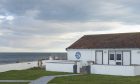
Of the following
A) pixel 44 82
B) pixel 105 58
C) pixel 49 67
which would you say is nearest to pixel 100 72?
pixel 105 58

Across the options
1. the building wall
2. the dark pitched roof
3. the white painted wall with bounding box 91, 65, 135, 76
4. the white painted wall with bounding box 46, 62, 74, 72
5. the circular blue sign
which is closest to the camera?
the white painted wall with bounding box 91, 65, 135, 76

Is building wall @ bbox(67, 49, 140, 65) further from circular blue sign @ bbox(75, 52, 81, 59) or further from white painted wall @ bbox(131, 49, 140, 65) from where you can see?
circular blue sign @ bbox(75, 52, 81, 59)

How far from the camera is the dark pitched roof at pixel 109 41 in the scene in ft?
135

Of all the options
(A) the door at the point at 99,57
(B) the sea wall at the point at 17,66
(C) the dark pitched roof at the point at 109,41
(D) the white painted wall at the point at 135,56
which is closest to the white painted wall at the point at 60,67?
(A) the door at the point at 99,57

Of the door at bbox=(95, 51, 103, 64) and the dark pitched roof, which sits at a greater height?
the dark pitched roof

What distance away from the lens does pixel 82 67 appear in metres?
40.9

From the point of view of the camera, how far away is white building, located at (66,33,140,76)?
38.2m

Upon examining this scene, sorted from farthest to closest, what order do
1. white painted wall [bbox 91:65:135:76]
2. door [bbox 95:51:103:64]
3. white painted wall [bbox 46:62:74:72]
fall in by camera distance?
door [bbox 95:51:103:64], white painted wall [bbox 46:62:74:72], white painted wall [bbox 91:65:135:76]

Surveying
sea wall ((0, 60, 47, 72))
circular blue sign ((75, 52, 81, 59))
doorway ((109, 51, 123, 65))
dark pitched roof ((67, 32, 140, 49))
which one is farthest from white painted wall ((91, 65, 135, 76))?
sea wall ((0, 60, 47, 72))

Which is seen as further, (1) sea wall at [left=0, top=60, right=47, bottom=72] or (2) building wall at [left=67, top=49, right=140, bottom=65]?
(1) sea wall at [left=0, top=60, right=47, bottom=72]

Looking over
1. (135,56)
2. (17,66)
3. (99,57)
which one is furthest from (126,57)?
(17,66)

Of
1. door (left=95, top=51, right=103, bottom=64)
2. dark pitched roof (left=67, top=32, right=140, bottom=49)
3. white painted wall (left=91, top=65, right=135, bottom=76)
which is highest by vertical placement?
dark pitched roof (left=67, top=32, right=140, bottom=49)

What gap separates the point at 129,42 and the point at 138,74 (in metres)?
4.91

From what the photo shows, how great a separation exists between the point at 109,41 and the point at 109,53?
2.13 m
